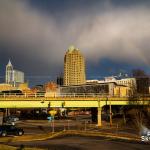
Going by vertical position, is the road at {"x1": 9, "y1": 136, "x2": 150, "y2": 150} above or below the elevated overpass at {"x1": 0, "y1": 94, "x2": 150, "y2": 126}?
below

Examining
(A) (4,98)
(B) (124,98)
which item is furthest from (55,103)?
(B) (124,98)

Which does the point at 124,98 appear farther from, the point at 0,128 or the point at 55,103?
the point at 0,128

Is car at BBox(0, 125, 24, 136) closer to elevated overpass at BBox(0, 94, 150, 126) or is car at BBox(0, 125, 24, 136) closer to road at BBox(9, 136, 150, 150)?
road at BBox(9, 136, 150, 150)

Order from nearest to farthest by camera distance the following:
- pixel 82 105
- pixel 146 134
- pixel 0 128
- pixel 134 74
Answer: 1. pixel 146 134
2. pixel 0 128
3. pixel 82 105
4. pixel 134 74

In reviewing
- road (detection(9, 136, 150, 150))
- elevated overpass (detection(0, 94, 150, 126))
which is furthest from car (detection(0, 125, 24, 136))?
elevated overpass (detection(0, 94, 150, 126))

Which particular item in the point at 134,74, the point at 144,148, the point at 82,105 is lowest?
the point at 144,148

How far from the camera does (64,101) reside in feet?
298

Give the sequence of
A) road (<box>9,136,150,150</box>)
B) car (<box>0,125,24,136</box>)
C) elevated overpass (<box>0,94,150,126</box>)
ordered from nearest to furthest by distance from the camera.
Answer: road (<box>9,136,150,150</box>)
car (<box>0,125,24,136</box>)
elevated overpass (<box>0,94,150,126</box>)

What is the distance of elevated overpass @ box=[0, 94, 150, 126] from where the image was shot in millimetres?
87125

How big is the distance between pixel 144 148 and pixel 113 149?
154 inches

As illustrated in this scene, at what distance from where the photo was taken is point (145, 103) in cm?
10281

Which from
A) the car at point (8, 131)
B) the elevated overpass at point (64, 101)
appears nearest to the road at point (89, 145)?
the car at point (8, 131)

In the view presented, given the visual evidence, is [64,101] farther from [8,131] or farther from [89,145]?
[89,145]

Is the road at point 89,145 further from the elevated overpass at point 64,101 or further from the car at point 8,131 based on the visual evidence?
the elevated overpass at point 64,101
